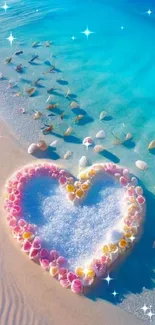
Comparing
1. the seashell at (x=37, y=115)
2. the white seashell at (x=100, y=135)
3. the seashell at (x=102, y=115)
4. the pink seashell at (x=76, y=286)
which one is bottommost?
the pink seashell at (x=76, y=286)

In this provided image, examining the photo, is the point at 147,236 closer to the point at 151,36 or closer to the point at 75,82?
the point at 75,82

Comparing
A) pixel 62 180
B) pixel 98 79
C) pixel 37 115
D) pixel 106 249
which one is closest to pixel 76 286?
pixel 106 249

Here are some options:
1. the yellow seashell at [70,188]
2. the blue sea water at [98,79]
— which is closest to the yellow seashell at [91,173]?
the yellow seashell at [70,188]

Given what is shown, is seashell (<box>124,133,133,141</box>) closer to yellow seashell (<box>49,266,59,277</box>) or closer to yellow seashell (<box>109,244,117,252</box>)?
yellow seashell (<box>109,244,117,252</box>)

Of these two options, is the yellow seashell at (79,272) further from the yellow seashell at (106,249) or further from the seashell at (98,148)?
the seashell at (98,148)

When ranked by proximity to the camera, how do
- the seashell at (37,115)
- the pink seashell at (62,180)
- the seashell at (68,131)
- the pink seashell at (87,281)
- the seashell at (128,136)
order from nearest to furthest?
the pink seashell at (87,281), the pink seashell at (62,180), the seashell at (68,131), the seashell at (128,136), the seashell at (37,115)

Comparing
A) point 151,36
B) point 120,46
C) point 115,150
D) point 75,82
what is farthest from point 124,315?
point 151,36
